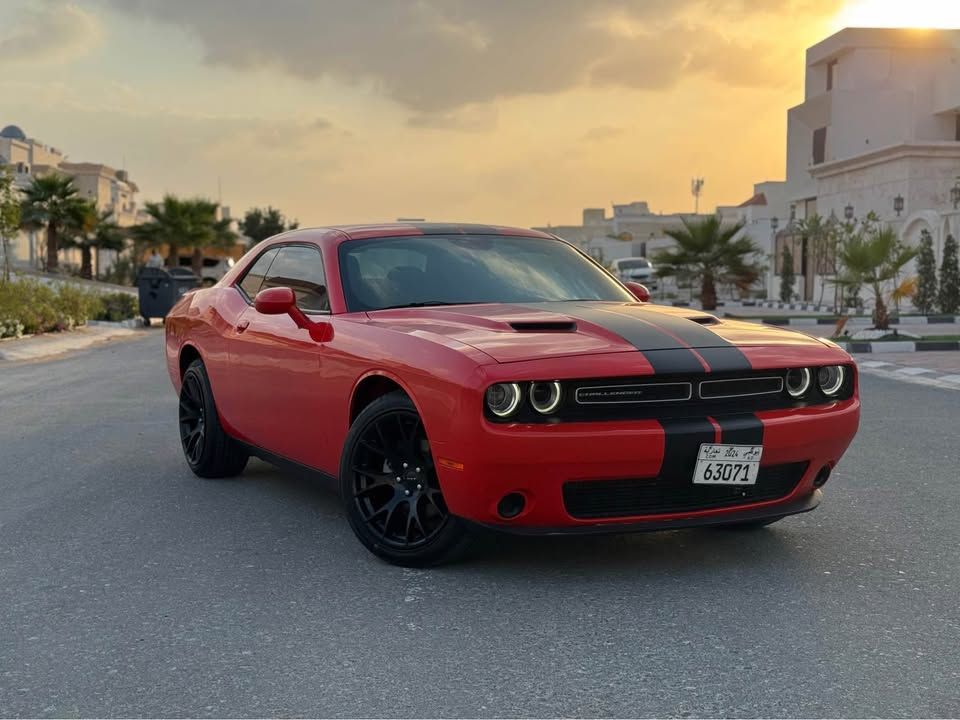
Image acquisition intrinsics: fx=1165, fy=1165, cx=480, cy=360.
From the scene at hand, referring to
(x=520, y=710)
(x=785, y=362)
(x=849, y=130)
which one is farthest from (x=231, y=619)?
(x=849, y=130)

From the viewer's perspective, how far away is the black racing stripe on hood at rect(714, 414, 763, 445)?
4344 millimetres

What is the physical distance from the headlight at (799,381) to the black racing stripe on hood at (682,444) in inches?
21.7

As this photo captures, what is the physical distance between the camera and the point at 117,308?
96.3 feet

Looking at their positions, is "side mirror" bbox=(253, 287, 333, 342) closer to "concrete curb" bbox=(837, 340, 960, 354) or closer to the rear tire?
the rear tire

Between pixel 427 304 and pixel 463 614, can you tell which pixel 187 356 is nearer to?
pixel 427 304

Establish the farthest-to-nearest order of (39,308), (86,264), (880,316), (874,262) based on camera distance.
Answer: (86,264) → (39,308) → (880,316) → (874,262)

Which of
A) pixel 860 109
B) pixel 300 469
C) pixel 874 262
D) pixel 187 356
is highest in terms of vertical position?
pixel 860 109

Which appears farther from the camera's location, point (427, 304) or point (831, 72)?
point (831, 72)

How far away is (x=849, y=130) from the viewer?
4453 cm

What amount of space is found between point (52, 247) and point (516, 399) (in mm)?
58768

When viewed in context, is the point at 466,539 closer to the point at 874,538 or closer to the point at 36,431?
the point at 874,538

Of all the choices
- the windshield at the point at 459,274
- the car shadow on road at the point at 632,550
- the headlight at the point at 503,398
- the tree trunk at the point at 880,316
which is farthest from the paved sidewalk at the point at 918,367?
the headlight at the point at 503,398

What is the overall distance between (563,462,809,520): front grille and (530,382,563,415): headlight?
0.29 meters

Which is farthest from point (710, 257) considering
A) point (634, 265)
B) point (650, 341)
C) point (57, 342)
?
point (650, 341)
